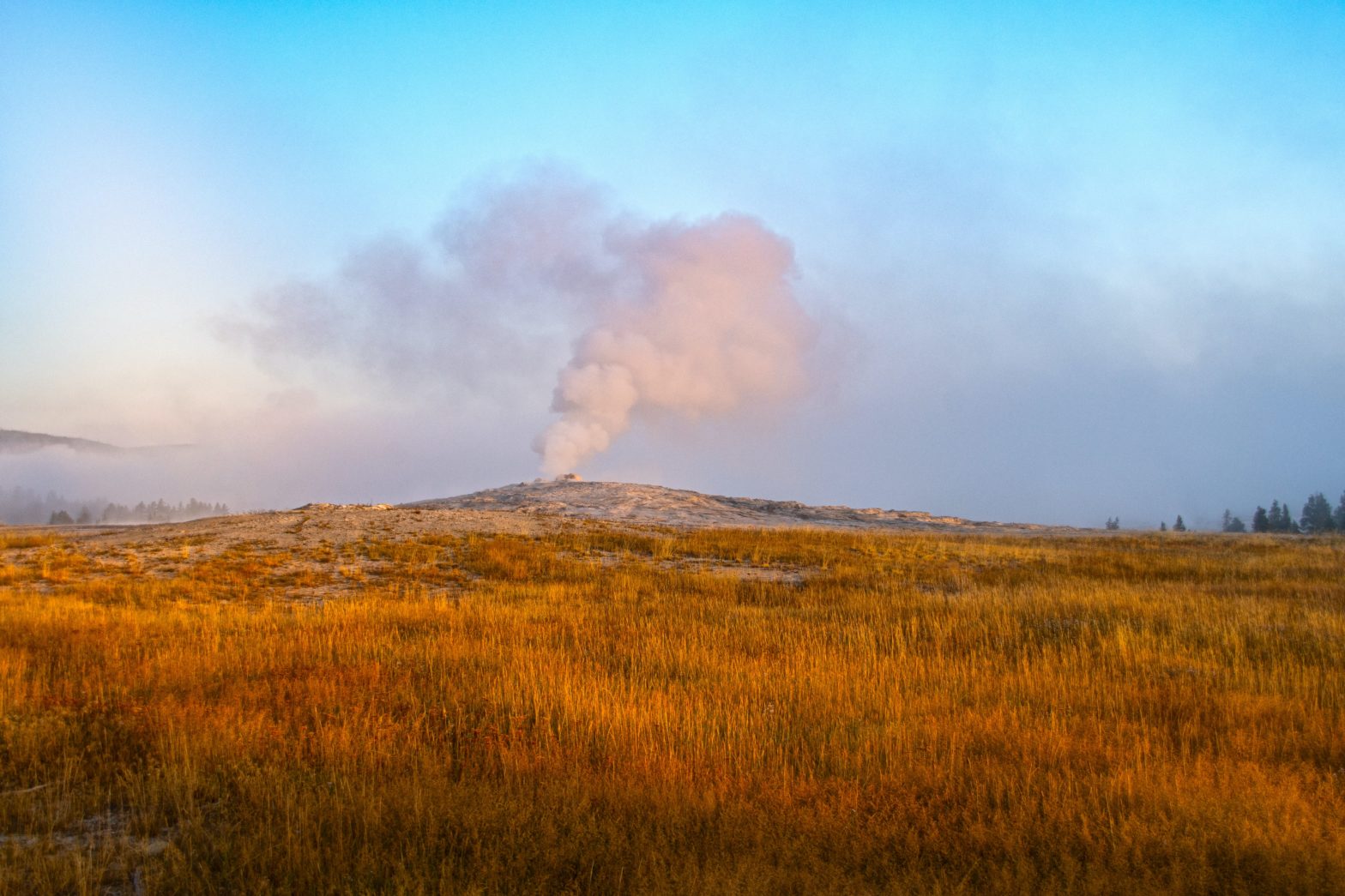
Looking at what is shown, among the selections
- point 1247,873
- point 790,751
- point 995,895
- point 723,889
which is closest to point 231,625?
point 790,751

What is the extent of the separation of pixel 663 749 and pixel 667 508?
35.2 metres

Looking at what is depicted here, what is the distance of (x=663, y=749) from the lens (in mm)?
Answer: 5074

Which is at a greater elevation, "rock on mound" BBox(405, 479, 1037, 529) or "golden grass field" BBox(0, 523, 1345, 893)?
"rock on mound" BBox(405, 479, 1037, 529)

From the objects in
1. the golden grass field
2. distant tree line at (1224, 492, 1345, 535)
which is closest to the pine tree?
distant tree line at (1224, 492, 1345, 535)

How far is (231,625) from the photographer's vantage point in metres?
9.62

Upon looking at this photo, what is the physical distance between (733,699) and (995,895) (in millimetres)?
3406

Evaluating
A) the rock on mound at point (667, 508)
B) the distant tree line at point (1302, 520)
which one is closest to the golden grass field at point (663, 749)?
the rock on mound at point (667, 508)

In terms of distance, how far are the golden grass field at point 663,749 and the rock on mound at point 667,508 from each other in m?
23.4

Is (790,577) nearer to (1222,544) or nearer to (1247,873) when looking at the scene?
(1247,873)

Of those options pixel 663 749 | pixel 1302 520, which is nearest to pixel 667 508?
pixel 663 749

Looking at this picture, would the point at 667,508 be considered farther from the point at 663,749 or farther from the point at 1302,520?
the point at 1302,520

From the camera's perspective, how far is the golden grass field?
134 inches

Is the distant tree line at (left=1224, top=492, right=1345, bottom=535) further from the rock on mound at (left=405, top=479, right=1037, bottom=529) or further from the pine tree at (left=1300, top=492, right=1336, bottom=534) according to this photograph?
the rock on mound at (left=405, top=479, right=1037, bottom=529)

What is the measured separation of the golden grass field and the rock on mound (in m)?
23.4
